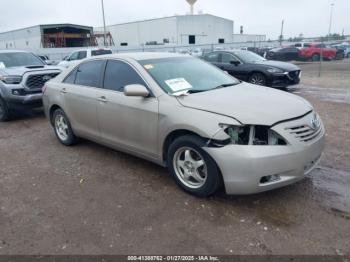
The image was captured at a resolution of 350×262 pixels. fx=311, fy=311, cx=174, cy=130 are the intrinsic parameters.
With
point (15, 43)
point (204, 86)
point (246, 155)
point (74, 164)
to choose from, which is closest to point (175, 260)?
point (246, 155)

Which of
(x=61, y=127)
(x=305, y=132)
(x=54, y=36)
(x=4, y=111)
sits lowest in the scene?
(x=4, y=111)

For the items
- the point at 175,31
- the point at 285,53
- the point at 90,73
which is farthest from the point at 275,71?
the point at 175,31

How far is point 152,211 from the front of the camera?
11.5 ft

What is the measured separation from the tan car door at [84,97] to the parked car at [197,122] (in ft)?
0.06

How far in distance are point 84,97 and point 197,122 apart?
7.64ft

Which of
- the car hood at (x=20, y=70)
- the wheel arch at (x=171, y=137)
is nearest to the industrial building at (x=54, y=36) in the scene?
the car hood at (x=20, y=70)

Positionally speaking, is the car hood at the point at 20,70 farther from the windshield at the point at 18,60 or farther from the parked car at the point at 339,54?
the parked car at the point at 339,54

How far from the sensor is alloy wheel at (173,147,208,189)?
3600mm

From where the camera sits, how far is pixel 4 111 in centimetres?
806

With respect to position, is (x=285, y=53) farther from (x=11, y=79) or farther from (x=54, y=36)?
(x=54, y=36)

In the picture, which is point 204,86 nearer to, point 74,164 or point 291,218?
point 291,218

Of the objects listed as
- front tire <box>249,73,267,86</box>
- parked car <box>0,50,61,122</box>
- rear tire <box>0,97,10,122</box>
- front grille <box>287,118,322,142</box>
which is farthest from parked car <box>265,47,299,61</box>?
front grille <box>287,118,322,142</box>

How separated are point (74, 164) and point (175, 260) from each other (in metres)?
2.82

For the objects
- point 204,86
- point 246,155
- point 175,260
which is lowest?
point 175,260
